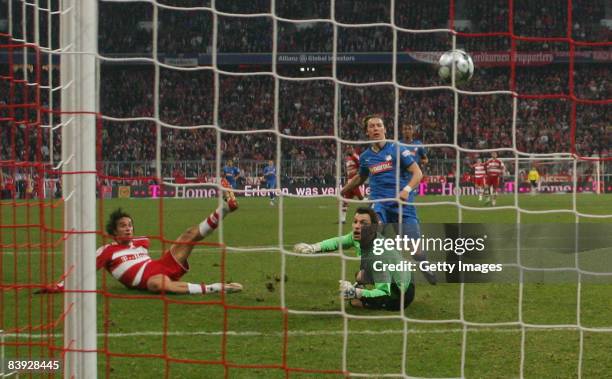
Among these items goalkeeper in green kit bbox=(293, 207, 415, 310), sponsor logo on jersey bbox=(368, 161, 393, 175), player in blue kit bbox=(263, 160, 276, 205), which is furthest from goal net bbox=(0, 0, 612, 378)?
sponsor logo on jersey bbox=(368, 161, 393, 175)

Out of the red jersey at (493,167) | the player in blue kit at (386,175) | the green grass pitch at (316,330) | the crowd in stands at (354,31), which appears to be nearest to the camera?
the green grass pitch at (316,330)

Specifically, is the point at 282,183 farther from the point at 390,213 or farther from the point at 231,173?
the point at 390,213

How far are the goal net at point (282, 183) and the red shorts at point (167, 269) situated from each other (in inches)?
7.1

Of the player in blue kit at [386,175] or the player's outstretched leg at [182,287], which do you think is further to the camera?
the player in blue kit at [386,175]

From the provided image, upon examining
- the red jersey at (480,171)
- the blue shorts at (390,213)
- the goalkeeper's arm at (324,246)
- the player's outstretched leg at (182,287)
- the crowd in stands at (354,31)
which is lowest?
the player's outstretched leg at (182,287)

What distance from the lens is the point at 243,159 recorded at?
2239 cm

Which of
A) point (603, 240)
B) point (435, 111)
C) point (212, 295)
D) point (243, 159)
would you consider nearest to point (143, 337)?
point (212, 295)

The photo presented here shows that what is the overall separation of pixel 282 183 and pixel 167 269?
14.7 m

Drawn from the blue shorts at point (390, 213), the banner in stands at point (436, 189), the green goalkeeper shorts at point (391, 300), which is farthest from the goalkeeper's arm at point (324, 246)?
the banner in stands at point (436, 189)

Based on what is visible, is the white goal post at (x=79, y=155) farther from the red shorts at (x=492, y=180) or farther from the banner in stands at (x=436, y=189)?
the banner in stands at (x=436, y=189)

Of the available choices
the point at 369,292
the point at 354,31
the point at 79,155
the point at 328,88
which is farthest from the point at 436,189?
the point at 79,155

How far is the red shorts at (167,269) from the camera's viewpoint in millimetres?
7027

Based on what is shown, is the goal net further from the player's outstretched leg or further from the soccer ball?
the soccer ball

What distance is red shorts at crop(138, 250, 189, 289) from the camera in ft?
23.1
